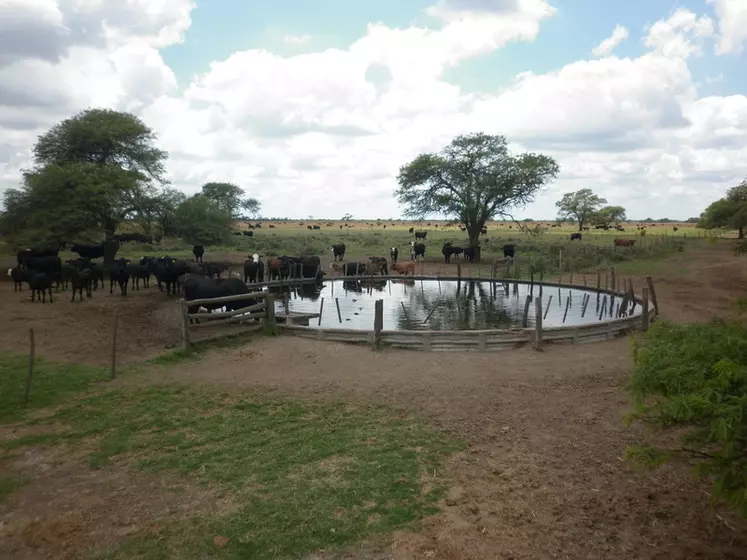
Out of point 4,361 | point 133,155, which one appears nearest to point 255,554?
point 4,361

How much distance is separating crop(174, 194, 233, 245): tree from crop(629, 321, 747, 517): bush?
134 feet

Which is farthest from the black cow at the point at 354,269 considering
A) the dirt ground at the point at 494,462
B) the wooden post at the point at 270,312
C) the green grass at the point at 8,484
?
the green grass at the point at 8,484

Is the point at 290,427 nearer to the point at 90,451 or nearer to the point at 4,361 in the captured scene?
the point at 90,451

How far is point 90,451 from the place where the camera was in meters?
8.55

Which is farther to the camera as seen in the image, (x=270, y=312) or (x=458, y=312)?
(x=458, y=312)

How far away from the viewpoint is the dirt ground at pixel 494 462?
241 inches

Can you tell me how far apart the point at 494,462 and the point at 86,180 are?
100 ft

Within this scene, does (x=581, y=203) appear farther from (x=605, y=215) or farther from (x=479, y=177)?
(x=479, y=177)

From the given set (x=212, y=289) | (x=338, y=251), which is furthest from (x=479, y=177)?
(x=212, y=289)

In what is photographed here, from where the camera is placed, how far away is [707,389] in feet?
14.3

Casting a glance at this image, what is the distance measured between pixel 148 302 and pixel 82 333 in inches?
247

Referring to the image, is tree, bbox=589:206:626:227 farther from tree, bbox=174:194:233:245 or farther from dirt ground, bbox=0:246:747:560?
dirt ground, bbox=0:246:747:560

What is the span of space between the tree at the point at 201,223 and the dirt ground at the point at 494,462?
28.1 metres

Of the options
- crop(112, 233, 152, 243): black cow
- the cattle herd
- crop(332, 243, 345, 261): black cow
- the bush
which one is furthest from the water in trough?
crop(112, 233, 152, 243): black cow
